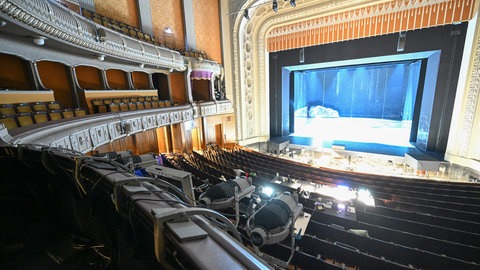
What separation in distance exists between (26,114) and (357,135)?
45.4 ft

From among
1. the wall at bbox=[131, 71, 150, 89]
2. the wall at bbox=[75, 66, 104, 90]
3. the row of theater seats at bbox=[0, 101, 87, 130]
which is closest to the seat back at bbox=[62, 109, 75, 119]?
the row of theater seats at bbox=[0, 101, 87, 130]

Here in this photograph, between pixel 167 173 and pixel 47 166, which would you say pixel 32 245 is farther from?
pixel 167 173

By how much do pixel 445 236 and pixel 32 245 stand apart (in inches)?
204

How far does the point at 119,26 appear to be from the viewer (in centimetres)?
793

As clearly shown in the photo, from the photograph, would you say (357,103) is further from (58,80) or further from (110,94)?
(58,80)

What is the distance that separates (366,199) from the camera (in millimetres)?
4699

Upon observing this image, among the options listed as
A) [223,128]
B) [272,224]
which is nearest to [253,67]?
[223,128]

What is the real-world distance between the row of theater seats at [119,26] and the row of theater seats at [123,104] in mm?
2529

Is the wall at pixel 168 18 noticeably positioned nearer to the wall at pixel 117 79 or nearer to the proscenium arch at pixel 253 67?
the wall at pixel 117 79

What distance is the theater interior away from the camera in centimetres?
122

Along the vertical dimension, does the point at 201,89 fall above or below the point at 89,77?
below

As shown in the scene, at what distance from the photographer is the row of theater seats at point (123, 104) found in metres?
6.31

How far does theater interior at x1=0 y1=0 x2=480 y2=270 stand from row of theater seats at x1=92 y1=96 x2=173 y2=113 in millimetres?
62

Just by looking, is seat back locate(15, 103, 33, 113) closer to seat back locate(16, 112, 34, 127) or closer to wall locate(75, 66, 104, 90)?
seat back locate(16, 112, 34, 127)
